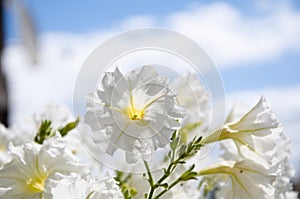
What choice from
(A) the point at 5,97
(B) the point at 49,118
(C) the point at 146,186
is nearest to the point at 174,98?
(C) the point at 146,186

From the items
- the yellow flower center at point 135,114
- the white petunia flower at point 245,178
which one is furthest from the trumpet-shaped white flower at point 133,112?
the white petunia flower at point 245,178

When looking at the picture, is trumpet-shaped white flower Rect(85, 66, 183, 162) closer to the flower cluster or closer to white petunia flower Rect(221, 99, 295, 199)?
the flower cluster

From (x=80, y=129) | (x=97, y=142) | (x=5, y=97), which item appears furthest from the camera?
(x=5, y=97)

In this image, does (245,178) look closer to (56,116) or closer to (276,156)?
(276,156)

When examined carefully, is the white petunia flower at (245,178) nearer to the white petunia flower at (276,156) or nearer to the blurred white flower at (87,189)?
the white petunia flower at (276,156)

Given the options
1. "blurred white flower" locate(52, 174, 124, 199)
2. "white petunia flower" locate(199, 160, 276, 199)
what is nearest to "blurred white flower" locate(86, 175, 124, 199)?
"blurred white flower" locate(52, 174, 124, 199)

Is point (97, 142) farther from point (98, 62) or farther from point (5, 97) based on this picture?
point (5, 97)
